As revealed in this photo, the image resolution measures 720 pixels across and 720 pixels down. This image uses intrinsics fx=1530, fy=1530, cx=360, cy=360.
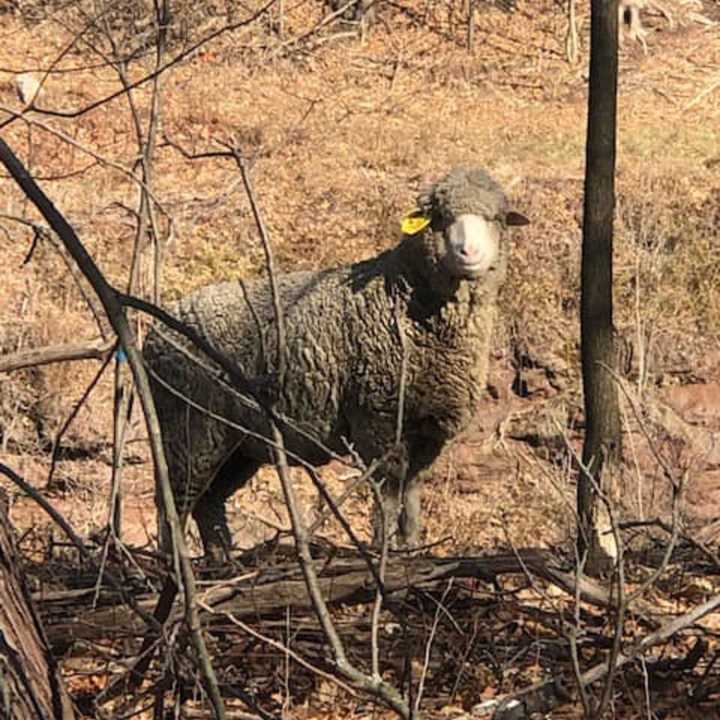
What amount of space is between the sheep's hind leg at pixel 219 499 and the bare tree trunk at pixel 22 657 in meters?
4.13

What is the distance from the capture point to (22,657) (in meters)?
3.35

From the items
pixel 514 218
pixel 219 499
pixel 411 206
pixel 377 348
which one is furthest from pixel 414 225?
pixel 411 206

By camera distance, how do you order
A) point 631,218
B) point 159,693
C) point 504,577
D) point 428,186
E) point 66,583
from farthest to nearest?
point 631,218 → point 428,186 → point 504,577 → point 66,583 → point 159,693

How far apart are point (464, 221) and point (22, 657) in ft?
12.1

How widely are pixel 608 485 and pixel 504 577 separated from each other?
0.94 metres

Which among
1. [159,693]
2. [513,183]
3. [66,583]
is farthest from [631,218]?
[159,693]

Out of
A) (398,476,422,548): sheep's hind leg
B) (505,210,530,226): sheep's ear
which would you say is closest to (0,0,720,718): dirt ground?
(398,476,422,548): sheep's hind leg

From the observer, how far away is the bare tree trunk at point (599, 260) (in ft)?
22.2

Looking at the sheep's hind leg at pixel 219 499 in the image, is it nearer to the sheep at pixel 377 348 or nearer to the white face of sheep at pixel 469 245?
the sheep at pixel 377 348

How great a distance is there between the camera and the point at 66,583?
227 inches

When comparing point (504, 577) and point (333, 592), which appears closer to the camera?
point (333, 592)

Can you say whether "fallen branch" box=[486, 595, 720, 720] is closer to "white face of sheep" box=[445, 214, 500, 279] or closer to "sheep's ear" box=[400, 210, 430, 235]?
"white face of sheep" box=[445, 214, 500, 279]

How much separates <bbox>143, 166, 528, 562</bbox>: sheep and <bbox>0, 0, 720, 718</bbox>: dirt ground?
0.88 m

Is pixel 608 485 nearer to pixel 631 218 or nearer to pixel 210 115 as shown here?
pixel 631 218
